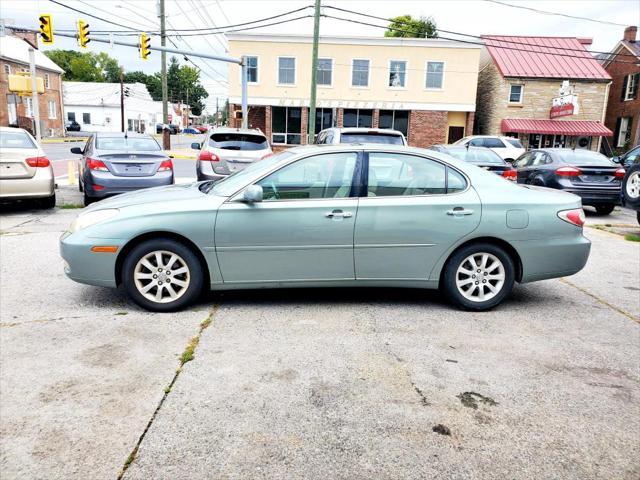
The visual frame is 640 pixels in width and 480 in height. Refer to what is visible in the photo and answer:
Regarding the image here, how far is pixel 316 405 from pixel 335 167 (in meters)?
2.43

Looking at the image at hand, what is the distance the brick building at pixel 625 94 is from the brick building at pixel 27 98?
45586 mm

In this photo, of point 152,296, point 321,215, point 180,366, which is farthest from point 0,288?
point 321,215

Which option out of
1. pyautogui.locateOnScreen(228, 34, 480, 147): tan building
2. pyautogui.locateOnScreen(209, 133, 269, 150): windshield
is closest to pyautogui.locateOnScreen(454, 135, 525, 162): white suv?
pyautogui.locateOnScreen(209, 133, 269, 150): windshield

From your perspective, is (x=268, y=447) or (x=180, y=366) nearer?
(x=268, y=447)

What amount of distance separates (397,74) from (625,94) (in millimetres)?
16980

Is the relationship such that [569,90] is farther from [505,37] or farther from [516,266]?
[516,266]

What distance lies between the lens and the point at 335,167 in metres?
4.97

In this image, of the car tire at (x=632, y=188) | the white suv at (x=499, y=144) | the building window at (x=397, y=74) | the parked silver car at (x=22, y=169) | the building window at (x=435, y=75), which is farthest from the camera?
the building window at (x=397, y=74)

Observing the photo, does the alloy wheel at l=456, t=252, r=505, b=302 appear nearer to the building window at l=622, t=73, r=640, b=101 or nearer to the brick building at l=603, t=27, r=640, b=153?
the brick building at l=603, t=27, r=640, b=153

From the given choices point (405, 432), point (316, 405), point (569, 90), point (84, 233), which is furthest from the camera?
point (569, 90)

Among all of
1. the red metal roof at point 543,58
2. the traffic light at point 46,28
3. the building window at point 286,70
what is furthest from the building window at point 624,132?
the traffic light at point 46,28

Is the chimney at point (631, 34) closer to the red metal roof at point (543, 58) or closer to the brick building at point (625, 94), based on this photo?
the brick building at point (625, 94)

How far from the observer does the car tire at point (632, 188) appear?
956cm

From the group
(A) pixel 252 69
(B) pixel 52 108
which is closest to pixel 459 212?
(A) pixel 252 69
